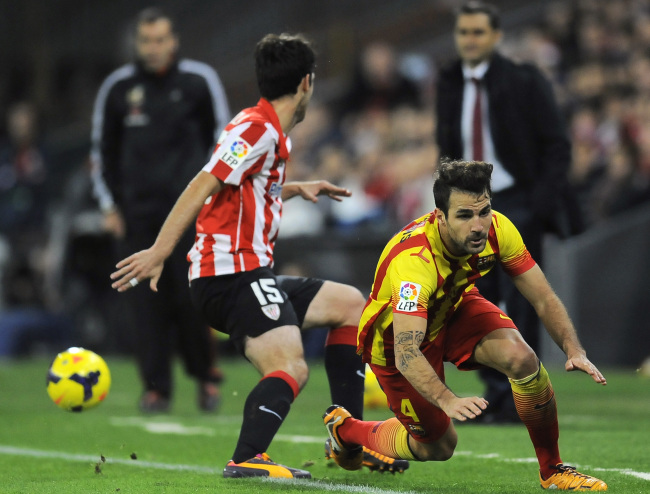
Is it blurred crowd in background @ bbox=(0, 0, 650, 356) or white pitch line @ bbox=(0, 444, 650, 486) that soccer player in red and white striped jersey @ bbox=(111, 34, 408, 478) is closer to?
white pitch line @ bbox=(0, 444, 650, 486)

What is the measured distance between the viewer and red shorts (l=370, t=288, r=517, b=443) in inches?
A: 195

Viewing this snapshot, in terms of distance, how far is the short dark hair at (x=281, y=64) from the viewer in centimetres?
539

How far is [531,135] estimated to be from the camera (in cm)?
745

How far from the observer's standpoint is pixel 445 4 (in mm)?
17000

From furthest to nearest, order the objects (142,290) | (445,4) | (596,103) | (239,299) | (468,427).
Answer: (445,4), (596,103), (142,290), (468,427), (239,299)

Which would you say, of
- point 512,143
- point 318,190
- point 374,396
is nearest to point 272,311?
point 318,190

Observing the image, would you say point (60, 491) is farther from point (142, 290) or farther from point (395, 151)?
point (395, 151)

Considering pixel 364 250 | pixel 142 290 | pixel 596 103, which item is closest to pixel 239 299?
pixel 142 290

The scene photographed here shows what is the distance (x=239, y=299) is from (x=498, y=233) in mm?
1229

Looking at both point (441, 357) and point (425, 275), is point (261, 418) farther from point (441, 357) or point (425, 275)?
point (425, 275)

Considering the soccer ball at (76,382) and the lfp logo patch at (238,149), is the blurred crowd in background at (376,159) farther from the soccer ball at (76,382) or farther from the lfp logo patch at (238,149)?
the lfp logo patch at (238,149)

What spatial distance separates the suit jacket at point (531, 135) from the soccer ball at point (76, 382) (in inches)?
112

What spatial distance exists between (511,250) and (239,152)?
1.27 meters

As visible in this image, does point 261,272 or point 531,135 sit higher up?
point 531,135
